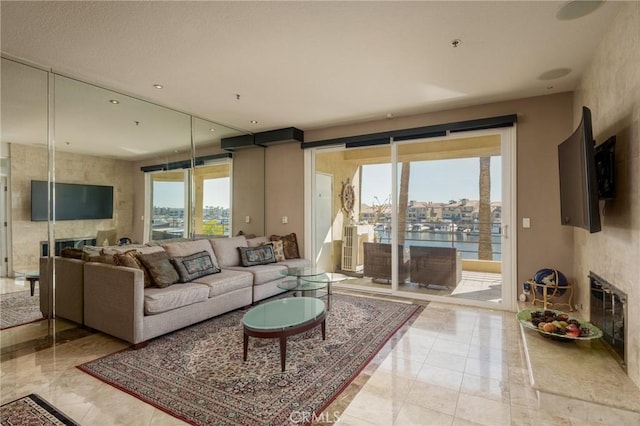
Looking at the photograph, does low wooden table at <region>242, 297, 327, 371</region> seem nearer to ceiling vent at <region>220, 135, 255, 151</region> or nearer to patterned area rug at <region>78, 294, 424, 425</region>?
patterned area rug at <region>78, 294, 424, 425</region>

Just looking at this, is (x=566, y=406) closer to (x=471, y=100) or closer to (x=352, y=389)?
(x=352, y=389)

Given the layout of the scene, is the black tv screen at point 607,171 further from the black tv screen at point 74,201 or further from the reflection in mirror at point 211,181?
the black tv screen at point 74,201

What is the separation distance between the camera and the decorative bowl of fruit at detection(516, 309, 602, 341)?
2.40 metres

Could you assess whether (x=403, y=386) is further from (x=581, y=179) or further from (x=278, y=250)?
(x=278, y=250)

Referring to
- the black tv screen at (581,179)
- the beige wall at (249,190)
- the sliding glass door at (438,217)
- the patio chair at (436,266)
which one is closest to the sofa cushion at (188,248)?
the beige wall at (249,190)

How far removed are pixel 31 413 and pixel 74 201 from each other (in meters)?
2.23

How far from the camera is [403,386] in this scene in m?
2.29

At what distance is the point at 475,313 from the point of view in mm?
3910

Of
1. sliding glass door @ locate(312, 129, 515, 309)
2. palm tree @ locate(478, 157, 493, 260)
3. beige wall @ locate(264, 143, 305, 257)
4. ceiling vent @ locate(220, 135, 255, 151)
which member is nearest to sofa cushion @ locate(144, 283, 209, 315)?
beige wall @ locate(264, 143, 305, 257)

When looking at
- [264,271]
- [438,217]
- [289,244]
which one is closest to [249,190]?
[289,244]

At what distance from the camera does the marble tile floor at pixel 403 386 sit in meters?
1.94

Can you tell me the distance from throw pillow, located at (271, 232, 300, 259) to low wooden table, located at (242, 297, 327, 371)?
205 centimetres

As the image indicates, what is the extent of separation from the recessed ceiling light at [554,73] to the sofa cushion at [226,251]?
441 centimetres

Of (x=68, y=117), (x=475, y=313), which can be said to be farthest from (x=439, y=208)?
(x=68, y=117)
